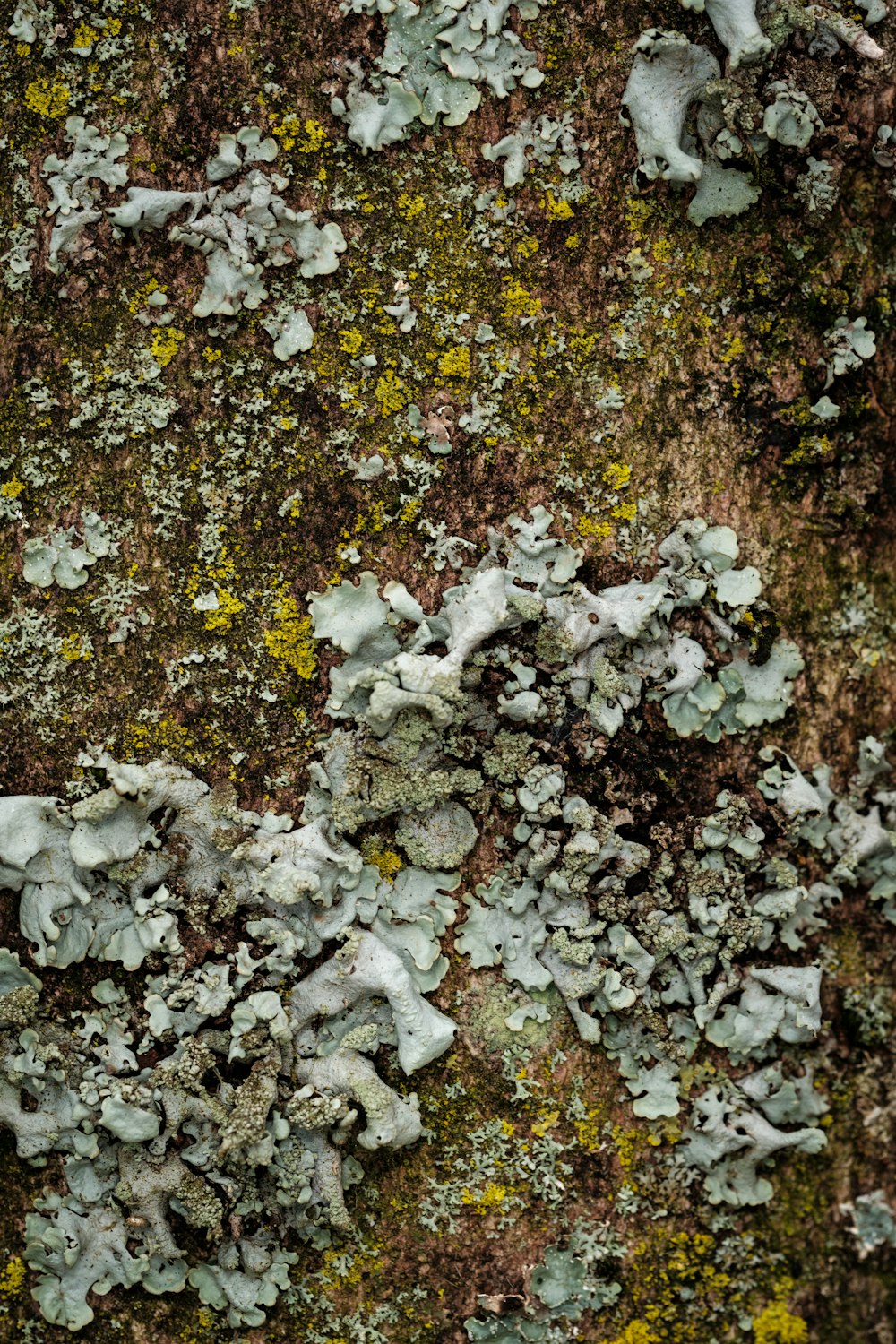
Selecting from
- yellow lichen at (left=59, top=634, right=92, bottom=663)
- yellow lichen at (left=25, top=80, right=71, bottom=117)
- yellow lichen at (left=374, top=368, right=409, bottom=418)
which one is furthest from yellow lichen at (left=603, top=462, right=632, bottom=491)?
yellow lichen at (left=25, top=80, right=71, bottom=117)

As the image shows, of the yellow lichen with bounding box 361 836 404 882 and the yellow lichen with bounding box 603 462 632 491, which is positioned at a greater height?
the yellow lichen with bounding box 603 462 632 491

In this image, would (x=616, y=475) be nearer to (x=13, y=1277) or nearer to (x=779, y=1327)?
(x=779, y=1327)

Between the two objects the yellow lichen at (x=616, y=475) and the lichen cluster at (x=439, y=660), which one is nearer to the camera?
the lichen cluster at (x=439, y=660)

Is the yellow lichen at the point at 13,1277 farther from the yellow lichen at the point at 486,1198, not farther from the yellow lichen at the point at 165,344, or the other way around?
the yellow lichen at the point at 165,344

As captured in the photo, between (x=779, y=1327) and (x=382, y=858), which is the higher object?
(x=382, y=858)

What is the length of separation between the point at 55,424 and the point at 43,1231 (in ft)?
7.24

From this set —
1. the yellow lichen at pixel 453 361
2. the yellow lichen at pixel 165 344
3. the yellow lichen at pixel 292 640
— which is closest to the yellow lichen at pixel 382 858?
the yellow lichen at pixel 292 640

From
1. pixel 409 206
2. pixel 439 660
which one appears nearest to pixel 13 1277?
pixel 439 660

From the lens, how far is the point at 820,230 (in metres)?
2.90

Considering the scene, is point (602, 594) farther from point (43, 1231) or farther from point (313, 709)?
point (43, 1231)

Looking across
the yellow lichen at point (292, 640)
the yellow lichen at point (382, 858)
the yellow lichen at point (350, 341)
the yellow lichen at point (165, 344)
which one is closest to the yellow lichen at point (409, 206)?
the yellow lichen at point (350, 341)

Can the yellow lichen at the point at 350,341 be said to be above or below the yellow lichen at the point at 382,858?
above

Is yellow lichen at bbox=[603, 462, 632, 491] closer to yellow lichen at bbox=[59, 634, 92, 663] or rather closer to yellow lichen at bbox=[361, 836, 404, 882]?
yellow lichen at bbox=[361, 836, 404, 882]

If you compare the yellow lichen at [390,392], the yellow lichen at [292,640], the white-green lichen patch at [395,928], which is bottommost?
the white-green lichen patch at [395,928]
